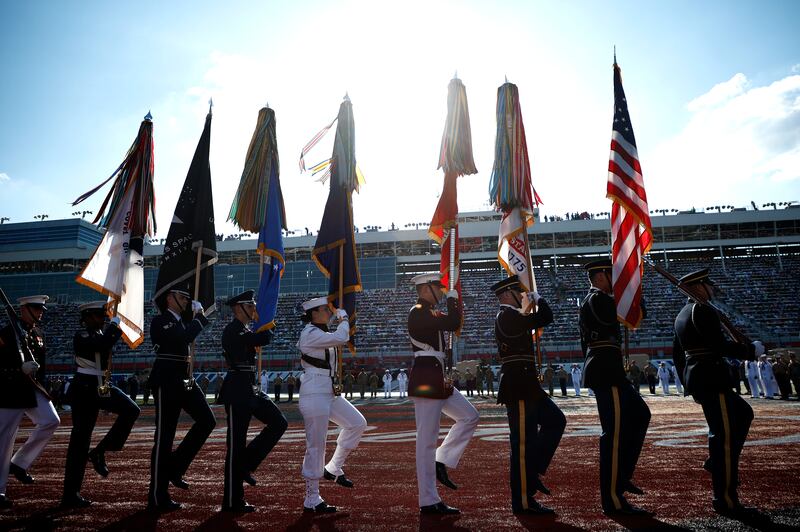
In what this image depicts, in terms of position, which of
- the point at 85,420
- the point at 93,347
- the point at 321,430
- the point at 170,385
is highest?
the point at 93,347

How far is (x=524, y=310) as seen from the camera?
5703 millimetres

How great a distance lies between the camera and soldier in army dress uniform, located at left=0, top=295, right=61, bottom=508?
18.5 ft

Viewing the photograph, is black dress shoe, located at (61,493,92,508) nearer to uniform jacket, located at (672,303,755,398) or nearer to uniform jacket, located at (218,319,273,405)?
uniform jacket, located at (218,319,273,405)

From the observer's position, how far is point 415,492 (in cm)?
585

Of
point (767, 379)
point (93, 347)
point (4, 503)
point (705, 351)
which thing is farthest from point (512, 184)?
point (767, 379)

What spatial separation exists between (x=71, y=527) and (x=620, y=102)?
7594mm

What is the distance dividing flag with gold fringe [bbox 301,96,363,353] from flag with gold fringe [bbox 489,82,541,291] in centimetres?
195

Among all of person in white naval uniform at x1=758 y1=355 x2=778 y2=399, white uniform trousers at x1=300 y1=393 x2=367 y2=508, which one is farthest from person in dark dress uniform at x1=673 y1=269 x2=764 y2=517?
person in white naval uniform at x1=758 y1=355 x2=778 y2=399

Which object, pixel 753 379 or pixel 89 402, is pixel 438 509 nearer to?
pixel 89 402

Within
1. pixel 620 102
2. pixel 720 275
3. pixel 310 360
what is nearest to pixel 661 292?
pixel 720 275

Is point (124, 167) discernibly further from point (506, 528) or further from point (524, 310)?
point (506, 528)

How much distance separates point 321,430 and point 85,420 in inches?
99.8

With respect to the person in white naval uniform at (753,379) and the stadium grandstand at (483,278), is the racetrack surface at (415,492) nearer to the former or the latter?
the person in white naval uniform at (753,379)

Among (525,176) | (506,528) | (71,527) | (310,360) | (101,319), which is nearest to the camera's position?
(506,528)
